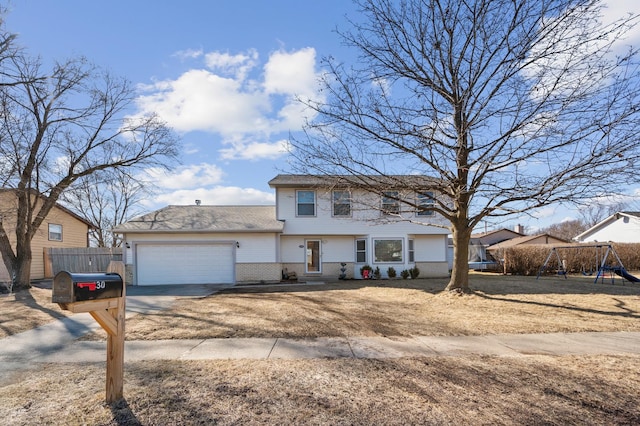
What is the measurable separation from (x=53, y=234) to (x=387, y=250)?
20.3m

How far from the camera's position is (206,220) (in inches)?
749

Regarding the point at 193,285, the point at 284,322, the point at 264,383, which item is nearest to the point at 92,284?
the point at 264,383

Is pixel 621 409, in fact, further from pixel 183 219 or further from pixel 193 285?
pixel 183 219

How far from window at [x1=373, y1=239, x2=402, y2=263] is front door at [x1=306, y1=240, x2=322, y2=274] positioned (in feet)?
9.62

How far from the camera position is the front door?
20031 mm

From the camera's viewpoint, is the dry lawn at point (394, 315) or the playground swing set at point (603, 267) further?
the playground swing set at point (603, 267)

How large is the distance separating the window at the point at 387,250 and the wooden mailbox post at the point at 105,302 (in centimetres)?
1650

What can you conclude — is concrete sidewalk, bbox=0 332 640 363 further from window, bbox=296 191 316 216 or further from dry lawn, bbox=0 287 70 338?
window, bbox=296 191 316 216

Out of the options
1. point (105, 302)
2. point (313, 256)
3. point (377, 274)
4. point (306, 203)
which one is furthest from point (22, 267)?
point (377, 274)

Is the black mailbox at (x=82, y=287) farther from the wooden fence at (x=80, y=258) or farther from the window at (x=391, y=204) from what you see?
the wooden fence at (x=80, y=258)

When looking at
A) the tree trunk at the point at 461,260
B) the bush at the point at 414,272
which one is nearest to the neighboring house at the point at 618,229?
the bush at the point at 414,272

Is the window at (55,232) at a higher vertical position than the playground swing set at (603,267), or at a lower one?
higher

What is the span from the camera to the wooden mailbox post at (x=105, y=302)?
333 centimetres

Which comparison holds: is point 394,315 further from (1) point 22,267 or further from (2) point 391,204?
(1) point 22,267
